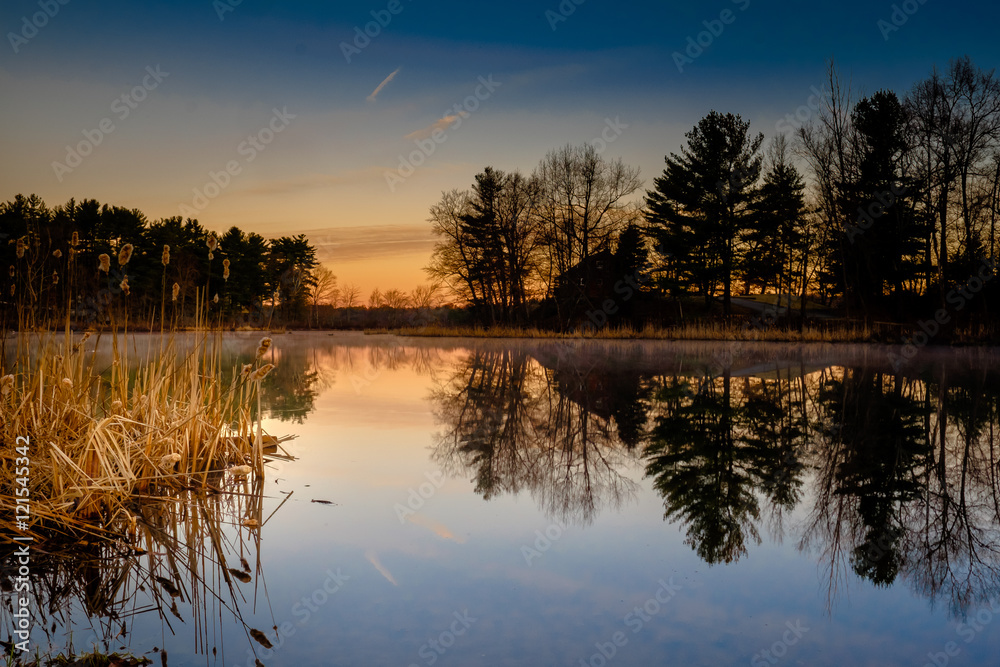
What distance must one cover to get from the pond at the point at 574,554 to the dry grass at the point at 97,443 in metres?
0.28

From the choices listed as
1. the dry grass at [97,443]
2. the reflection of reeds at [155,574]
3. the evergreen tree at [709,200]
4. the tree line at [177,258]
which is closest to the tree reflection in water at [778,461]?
the reflection of reeds at [155,574]

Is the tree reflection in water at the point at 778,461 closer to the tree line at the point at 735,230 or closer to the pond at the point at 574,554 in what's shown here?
the pond at the point at 574,554

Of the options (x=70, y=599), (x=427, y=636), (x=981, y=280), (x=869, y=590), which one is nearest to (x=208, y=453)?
(x=70, y=599)

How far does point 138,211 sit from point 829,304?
4354 cm

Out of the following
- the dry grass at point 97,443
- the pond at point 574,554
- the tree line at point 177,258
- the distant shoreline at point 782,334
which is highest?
the tree line at point 177,258

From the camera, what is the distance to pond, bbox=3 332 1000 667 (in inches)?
88.7

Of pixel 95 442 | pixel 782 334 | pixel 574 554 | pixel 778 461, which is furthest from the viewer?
pixel 782 334

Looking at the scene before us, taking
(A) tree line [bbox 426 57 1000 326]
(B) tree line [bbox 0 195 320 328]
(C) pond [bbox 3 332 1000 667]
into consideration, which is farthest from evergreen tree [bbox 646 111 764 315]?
(C) pond [bbox 3 332 1000 667]

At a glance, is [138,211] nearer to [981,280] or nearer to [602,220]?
[602,220]

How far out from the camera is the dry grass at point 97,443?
3.36 m

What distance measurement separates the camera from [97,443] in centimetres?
353

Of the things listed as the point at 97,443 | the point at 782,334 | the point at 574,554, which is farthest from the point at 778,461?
the point at 782,334

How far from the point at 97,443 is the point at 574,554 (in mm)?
2641

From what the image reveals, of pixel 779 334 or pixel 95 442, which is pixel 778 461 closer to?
pixel 95 442
